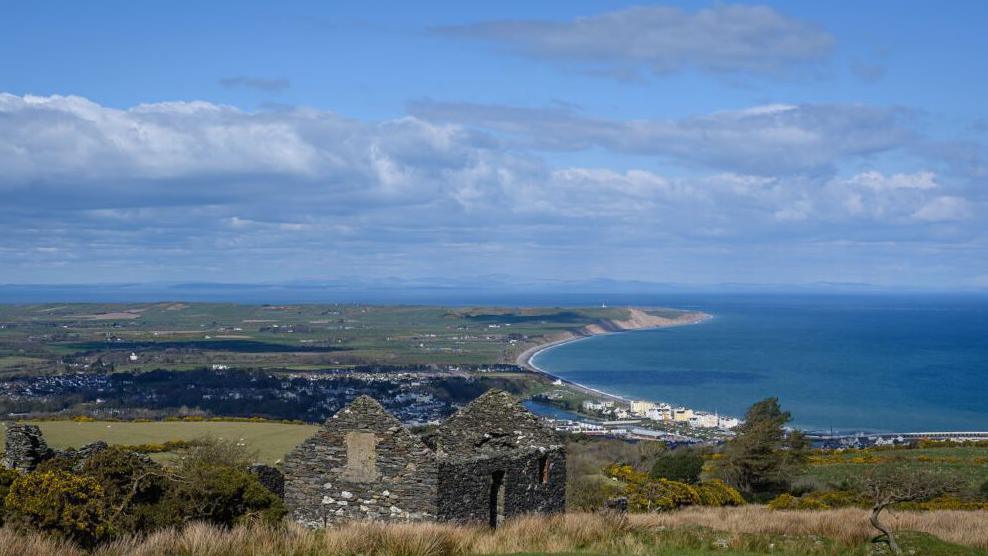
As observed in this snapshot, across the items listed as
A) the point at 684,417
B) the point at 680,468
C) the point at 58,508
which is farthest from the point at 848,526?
the point at 684,417

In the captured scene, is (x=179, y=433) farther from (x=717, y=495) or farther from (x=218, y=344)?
(x=218, y=344)

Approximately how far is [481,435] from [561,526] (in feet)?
16.6

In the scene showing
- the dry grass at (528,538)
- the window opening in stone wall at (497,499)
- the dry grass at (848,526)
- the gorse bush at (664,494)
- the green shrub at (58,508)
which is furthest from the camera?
the gorse bush at (664,494)

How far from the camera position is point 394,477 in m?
15.0

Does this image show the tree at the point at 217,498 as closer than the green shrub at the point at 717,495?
Yes

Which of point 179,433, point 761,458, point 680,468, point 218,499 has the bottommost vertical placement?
point 761,458

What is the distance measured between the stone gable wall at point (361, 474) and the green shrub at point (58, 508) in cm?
358

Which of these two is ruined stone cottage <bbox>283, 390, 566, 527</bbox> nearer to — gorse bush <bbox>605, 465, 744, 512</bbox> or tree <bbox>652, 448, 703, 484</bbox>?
gorse bush <bbox>605, 465, 744, 512</bbox>

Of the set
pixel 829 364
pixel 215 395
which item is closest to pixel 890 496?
pixel 215 395

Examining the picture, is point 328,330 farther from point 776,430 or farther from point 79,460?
Answer: point 79,460

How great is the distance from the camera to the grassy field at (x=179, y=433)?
1318 inches

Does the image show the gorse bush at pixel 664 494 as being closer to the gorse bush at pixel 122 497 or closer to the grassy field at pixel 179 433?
the grassy field at pixel 179 433

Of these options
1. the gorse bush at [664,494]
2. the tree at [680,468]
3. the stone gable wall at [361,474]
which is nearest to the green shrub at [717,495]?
the gorse bush at [664,494]

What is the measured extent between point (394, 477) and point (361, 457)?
739 mm
